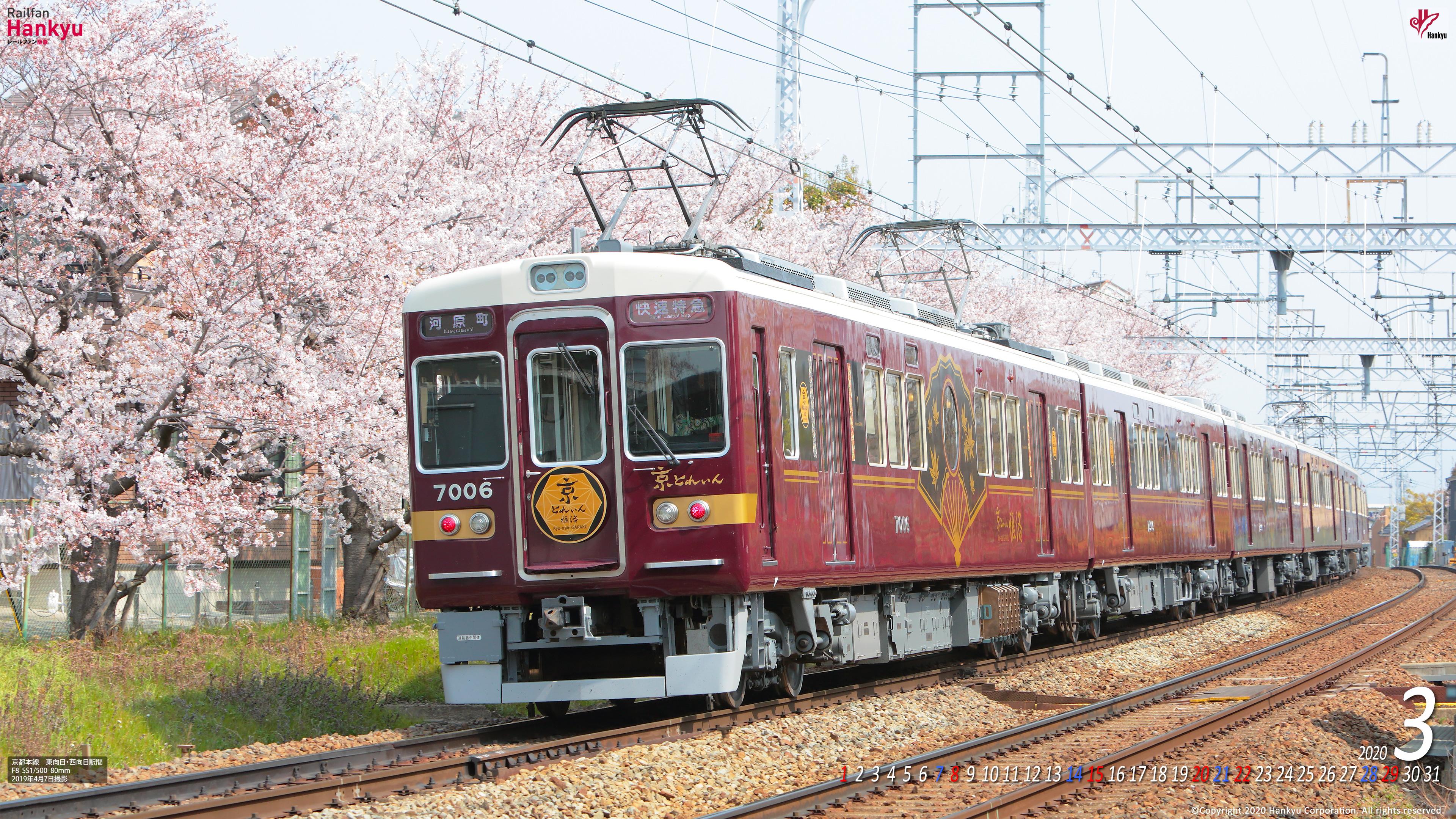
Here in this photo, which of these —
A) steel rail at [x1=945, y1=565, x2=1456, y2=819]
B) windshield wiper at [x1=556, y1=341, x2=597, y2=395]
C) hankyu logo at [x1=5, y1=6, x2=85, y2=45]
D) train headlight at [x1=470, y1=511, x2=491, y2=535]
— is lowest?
steel rail at [x1=945, y1=565, x2=1456, y2=819]

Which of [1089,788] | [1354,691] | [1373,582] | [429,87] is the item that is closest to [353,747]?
[1089,788]

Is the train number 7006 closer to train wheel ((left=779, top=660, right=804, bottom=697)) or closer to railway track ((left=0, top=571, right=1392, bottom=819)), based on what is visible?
railway track ((left=0, top=571, right=1392, bottom=819))

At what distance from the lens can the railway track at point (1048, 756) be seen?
24.7 ft

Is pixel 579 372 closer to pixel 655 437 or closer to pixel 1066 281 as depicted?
pixel 655 437

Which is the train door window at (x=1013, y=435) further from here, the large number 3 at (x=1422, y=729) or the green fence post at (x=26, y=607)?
the green fence post at (x=26, y=607)

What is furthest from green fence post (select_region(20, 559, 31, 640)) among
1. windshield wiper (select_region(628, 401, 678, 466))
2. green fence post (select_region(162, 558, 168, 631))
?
windshield wiper (select_region(628, 401, 678, 466))

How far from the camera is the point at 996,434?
14555mm

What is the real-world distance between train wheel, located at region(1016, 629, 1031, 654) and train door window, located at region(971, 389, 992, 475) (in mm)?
2545

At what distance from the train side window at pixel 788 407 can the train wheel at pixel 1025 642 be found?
6313mm

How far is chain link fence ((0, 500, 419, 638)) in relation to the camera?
670 inches

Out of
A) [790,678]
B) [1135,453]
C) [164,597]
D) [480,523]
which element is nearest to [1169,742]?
[790,678]

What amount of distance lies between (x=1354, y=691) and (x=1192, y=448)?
33.4 ft

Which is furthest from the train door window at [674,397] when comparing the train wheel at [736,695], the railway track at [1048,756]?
the railway track at [1048,756]

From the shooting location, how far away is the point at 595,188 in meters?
20.3
